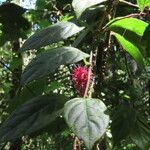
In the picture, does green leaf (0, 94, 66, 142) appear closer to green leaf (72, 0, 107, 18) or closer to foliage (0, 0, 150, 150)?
foliage (0, 0, 150, 150)

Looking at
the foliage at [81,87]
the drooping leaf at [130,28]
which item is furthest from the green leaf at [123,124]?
the drooping leaf at [130,28]

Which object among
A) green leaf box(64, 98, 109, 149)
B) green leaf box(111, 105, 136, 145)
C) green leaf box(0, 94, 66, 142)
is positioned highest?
green leaf box(64, 98, 109, 149)

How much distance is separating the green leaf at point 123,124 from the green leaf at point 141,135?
2cm

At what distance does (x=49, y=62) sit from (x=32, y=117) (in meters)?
0.08

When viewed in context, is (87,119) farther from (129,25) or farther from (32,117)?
(129,25)

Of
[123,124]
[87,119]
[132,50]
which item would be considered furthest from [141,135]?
[87,119]

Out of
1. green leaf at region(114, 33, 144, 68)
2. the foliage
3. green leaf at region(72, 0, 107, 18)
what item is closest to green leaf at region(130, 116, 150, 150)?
the foliage

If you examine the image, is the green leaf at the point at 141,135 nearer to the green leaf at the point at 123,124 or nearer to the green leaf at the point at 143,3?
the green leaf at the point at 123,124

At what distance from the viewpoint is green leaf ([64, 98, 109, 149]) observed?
529mm

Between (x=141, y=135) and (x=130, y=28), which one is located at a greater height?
(x=130, y=28)

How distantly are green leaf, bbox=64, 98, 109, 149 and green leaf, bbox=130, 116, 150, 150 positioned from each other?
0.19 m

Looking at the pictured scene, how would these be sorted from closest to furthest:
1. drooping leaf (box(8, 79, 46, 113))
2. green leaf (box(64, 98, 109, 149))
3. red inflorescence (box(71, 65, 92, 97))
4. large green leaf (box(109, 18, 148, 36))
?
green leaf (box(64, 98, 109, 149)), red inflorescence (box(71, 65, 92, 97)), large green leaf (box(109, 18, 148, 36)), drooping leaf (box(8, 79, 46, 113))

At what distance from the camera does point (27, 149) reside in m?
3.51

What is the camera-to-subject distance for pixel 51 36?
2.41 ft
